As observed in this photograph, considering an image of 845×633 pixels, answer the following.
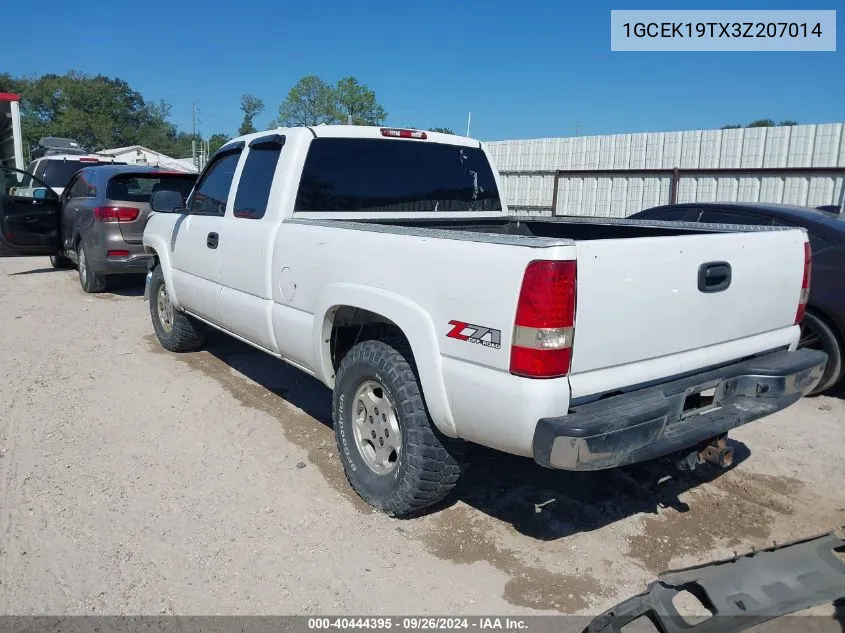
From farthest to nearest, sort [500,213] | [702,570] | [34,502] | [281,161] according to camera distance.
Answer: [500,213]
[281,161]
[34,502]
[702,570]

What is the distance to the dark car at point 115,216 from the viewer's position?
8570 millimetres

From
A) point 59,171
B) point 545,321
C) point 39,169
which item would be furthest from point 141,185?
point 39,169

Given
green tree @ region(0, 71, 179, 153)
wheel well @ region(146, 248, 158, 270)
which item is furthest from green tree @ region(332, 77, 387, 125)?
wheel well @ region(146, 248, 158, 270)

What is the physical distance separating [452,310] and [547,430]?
2.12ft

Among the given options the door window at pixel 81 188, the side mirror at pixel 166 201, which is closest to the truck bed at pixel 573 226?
Answer: the side mirror at pixel 166 201

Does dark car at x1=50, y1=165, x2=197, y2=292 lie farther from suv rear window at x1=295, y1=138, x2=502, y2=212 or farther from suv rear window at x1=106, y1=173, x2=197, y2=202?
suv rear window at x1=295, y1=138, x2=502, y2=212

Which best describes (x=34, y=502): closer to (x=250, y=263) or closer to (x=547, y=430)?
(x=250, y=263)

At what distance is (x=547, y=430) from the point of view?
8.26 feet

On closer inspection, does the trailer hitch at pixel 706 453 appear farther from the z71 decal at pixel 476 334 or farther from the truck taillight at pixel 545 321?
the z71 decal at pixel 476 334

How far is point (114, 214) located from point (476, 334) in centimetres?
730

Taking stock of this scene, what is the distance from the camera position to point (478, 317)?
269 centimetres

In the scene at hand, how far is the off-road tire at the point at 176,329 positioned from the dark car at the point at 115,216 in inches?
89.4

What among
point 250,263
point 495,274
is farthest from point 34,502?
point 495,274

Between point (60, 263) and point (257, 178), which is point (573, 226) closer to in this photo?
point (257, 178)
